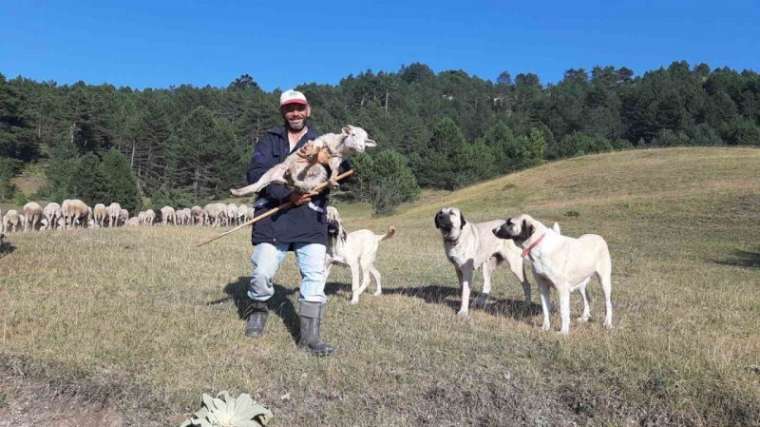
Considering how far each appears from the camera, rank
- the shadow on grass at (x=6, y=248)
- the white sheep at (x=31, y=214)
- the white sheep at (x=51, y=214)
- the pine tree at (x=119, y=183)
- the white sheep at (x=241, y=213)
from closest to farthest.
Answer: the shadow on grass at (x=6, y=248), the white sheep at (x=31, y=214), the white sheep at (x=51, y=214), the white sheep at (x=241, y=213), the pine tree at (x=119, y=183)

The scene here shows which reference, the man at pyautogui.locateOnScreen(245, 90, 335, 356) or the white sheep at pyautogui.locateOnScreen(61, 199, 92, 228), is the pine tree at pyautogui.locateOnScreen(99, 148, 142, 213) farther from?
the man at pyautogui.locateOnScreen(245, 90, 335, 356)

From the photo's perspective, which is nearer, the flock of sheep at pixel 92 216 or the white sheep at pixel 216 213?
the flock of sheep at pixel 92 216

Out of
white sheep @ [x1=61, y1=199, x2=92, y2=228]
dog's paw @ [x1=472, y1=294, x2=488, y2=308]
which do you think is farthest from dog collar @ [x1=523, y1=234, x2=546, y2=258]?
white sheep @ [x1=61, y1=199, x2=92, y2=228]

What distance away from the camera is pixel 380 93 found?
141 metres

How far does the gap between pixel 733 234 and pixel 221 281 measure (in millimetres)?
22458

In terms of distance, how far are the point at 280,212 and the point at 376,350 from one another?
187 centimetres

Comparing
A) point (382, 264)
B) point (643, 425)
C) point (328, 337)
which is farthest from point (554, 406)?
point (382, 264)

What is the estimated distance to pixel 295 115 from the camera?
6383 millimetres

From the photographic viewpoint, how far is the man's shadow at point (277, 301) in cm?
738

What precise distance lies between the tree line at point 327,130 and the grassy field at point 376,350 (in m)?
40.0

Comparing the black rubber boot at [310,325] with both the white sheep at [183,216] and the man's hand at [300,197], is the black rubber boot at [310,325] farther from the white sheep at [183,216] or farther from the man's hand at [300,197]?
the white sheep at [183,216]

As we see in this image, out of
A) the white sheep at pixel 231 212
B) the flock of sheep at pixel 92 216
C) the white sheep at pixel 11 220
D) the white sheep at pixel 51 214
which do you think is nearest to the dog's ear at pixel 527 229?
the flock of sheep at pixel 92 216

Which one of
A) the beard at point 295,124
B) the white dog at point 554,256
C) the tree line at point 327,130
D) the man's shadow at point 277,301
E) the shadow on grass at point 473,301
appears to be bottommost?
the shadow on grass at point 473,301

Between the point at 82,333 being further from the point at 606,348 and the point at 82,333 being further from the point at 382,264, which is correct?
the point at 382,264
